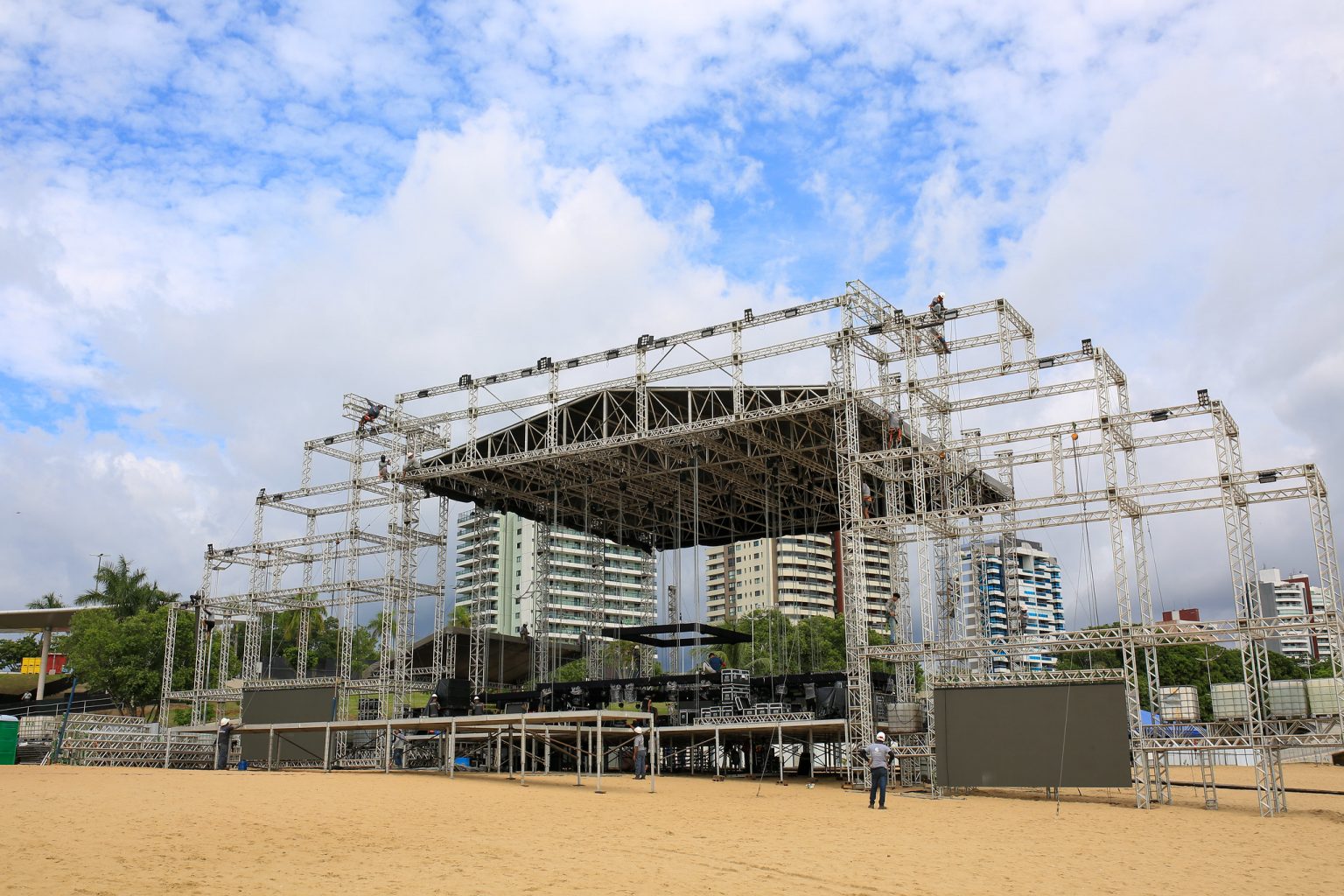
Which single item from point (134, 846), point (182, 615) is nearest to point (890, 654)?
point (134, 846)

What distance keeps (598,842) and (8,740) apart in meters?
21.9

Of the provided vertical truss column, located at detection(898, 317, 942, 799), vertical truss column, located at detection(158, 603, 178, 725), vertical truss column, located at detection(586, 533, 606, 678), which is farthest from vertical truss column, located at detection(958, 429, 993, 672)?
vertical truss column, located at detection(158, 603, 178, 725)

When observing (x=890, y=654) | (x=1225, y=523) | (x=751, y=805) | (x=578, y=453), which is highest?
(x=578, y=453)

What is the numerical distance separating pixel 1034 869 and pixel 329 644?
65.8m

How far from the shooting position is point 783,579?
124312 millimetres

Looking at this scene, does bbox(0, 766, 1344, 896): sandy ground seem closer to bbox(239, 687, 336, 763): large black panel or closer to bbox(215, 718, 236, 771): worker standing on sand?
bbox(215, 718, 236, 771): worker standing on sand

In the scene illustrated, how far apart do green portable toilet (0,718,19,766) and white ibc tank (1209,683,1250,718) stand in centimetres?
2962

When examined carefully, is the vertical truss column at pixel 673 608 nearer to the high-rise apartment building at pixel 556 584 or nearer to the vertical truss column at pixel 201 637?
the vertical truss column at pixel 201 637

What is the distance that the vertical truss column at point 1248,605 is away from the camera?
879 inches

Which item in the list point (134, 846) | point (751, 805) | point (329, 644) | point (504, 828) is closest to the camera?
point (134, 846)

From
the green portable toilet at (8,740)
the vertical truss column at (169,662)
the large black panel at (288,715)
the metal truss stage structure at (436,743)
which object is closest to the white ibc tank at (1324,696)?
the metal truss stage structure at (436,743)

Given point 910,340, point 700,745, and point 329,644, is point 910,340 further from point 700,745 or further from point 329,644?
point 329,644

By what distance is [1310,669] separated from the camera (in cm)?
8244

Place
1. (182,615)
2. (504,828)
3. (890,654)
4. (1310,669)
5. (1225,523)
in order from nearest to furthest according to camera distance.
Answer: (504,828) → (1225,523) → (890,654) → (182,615) → (1310,669)
